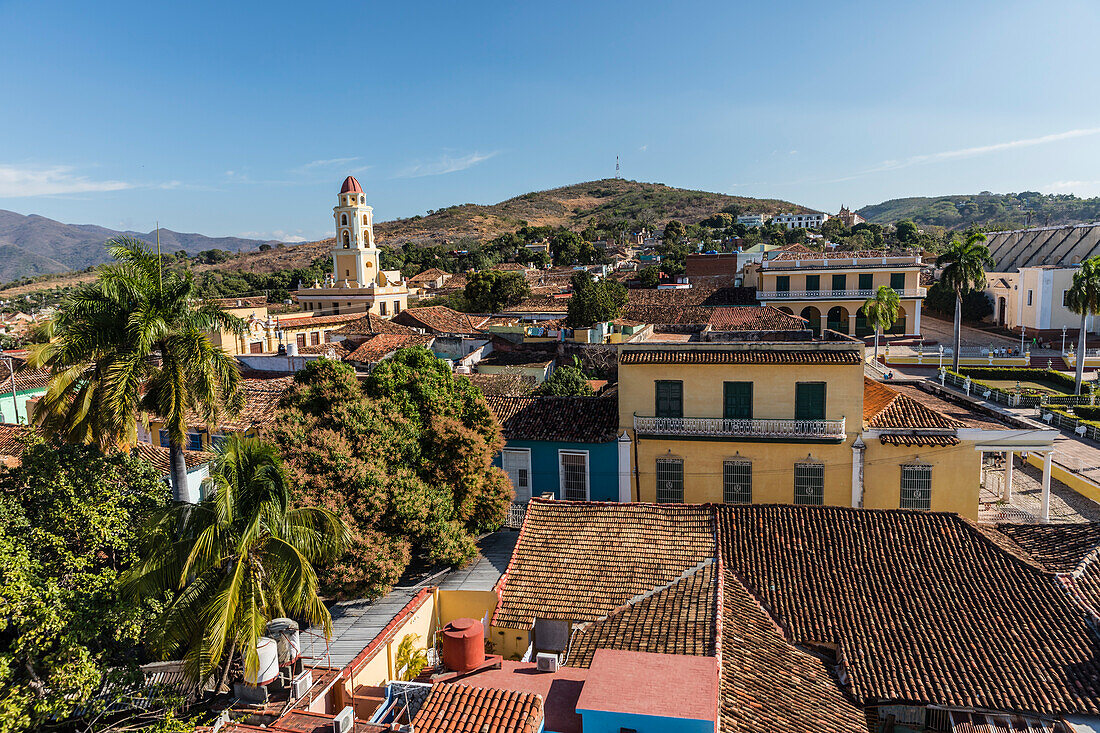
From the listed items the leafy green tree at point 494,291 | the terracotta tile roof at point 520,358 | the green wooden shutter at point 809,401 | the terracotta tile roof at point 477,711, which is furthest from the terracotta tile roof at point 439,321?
the terracotta tile roof at point 477,711

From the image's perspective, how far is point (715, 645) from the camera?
388 inches

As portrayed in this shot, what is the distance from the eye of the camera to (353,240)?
58.1m

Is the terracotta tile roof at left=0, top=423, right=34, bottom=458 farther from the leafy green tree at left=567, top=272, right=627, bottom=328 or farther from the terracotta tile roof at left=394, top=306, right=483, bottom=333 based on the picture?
the leafy green tree at left=567, top=272, right=627, bottom=328

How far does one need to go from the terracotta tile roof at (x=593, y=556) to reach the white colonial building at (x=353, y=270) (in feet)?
146

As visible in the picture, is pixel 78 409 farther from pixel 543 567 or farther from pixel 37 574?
pixel 543 567

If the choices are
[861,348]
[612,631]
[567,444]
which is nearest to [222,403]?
[612,631]

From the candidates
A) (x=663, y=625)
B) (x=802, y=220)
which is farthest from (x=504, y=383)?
(x=802, y=220)

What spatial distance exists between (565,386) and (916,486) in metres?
11.8

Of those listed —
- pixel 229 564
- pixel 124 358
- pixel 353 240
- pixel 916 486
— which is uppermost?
pixel 353 240

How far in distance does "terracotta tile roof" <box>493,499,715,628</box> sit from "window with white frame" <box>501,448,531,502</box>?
4246 millimetres

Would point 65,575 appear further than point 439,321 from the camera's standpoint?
No

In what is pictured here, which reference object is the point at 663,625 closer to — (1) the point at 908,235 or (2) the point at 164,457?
(2) the point at 164,457

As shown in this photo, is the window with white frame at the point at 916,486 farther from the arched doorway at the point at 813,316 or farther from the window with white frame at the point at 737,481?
the arched doorway at the point at 813,316

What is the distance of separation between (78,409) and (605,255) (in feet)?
294
